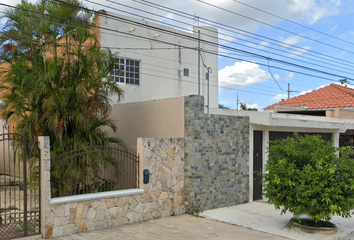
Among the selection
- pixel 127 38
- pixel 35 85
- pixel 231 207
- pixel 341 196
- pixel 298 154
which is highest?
pixel 127 38

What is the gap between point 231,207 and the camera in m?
11.0

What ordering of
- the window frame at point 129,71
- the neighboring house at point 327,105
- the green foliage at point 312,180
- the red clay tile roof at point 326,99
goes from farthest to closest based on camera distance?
1. the red clay tile roof at point 326,99
2. the neighboring house at point 327,105
3. the window frame at point 129,71
4. the green foliage at point 312,180

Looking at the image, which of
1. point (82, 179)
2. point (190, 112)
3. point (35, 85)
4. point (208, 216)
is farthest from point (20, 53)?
point (208, 216)

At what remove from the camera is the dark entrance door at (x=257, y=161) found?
1214 centimetres

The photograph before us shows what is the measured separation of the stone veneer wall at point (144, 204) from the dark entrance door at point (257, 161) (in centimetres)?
308

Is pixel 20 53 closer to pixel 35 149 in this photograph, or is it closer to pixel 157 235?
pixel 35 149

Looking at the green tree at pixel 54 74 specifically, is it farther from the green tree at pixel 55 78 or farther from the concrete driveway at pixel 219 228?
the concrete driveway at pixel 219 228

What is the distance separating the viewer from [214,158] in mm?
10719

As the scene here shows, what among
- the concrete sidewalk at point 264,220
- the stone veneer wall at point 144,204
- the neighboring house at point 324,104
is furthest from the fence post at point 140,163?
the neighboring house at point 324,104

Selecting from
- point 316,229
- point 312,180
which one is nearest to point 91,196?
point 312,180

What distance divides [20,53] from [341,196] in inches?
338

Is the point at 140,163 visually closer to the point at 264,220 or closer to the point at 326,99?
the point at 264,220

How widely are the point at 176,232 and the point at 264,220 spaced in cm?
269

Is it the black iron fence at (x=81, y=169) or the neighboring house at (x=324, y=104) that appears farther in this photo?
the neighboring house at (x=324, y=104)
